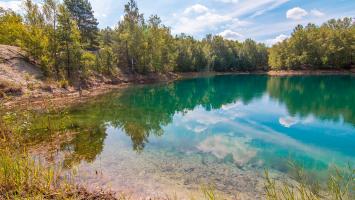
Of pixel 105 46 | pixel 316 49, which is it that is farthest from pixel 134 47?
pixel 316 49

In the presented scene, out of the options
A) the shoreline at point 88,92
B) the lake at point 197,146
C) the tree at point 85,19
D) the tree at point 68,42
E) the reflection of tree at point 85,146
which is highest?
the tree at point 85,19

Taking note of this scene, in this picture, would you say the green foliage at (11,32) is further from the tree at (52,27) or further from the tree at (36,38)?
the tree at (52,27)

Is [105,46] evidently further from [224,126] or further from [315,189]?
[315,189]

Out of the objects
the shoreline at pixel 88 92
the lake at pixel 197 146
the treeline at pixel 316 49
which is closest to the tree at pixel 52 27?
the shoreline at pixel 88 92

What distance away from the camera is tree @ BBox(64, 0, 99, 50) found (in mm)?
52766

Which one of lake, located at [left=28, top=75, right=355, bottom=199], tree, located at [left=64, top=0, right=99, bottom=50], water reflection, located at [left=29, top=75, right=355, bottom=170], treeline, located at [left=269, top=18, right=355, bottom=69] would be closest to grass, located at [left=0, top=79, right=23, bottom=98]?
lake, located at [left=28, top=75, right=355, bottom=199]

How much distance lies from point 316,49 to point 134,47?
5517 cm

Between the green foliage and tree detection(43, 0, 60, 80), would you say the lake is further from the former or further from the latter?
the green foliage

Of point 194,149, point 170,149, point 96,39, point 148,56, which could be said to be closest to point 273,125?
point 194,149

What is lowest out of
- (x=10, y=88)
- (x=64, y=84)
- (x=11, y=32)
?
(x=10, y=88)

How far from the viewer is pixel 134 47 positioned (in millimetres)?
47969

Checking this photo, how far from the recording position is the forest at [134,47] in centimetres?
3169

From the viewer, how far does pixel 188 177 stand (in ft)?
29.5

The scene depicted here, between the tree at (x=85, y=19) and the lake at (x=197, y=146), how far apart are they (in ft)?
121
